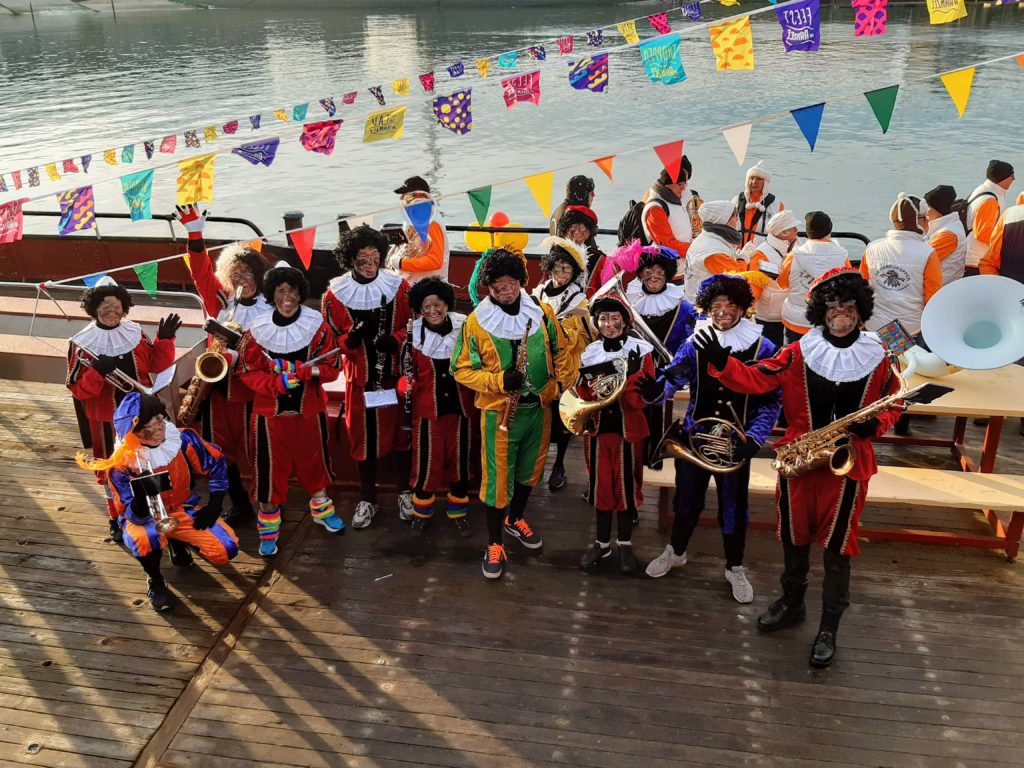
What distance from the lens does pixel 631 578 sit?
15.3ft

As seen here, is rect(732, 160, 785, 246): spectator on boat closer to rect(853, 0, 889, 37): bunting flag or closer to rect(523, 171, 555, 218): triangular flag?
rect(853, 0, 889, 37): bunting flag

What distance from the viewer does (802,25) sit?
675 centimetres

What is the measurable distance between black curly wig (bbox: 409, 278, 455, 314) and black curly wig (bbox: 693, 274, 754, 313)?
144 cm

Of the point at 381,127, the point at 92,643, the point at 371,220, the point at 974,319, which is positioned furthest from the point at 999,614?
the point at 371,220

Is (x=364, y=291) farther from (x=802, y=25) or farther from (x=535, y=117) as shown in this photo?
(x=535, y=117)

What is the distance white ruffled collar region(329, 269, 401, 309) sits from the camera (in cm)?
492

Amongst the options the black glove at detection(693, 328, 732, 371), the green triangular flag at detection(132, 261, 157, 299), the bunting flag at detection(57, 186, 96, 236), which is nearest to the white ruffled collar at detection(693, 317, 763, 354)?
the black glove at detection(693, 328, 732, 371)

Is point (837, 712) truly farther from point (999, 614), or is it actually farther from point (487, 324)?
point (487, 324)

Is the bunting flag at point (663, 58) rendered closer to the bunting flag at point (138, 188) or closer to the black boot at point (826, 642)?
the bunting flag at point (138, 188)

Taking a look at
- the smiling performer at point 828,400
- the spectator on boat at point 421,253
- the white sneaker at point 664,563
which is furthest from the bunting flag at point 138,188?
the white sneaker at point 664,563

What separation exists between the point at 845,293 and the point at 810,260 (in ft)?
6.63

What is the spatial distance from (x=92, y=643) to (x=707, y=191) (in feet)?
58.9

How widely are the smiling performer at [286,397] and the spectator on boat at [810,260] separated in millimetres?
3080

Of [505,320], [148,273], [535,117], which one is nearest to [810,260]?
[505,320]
